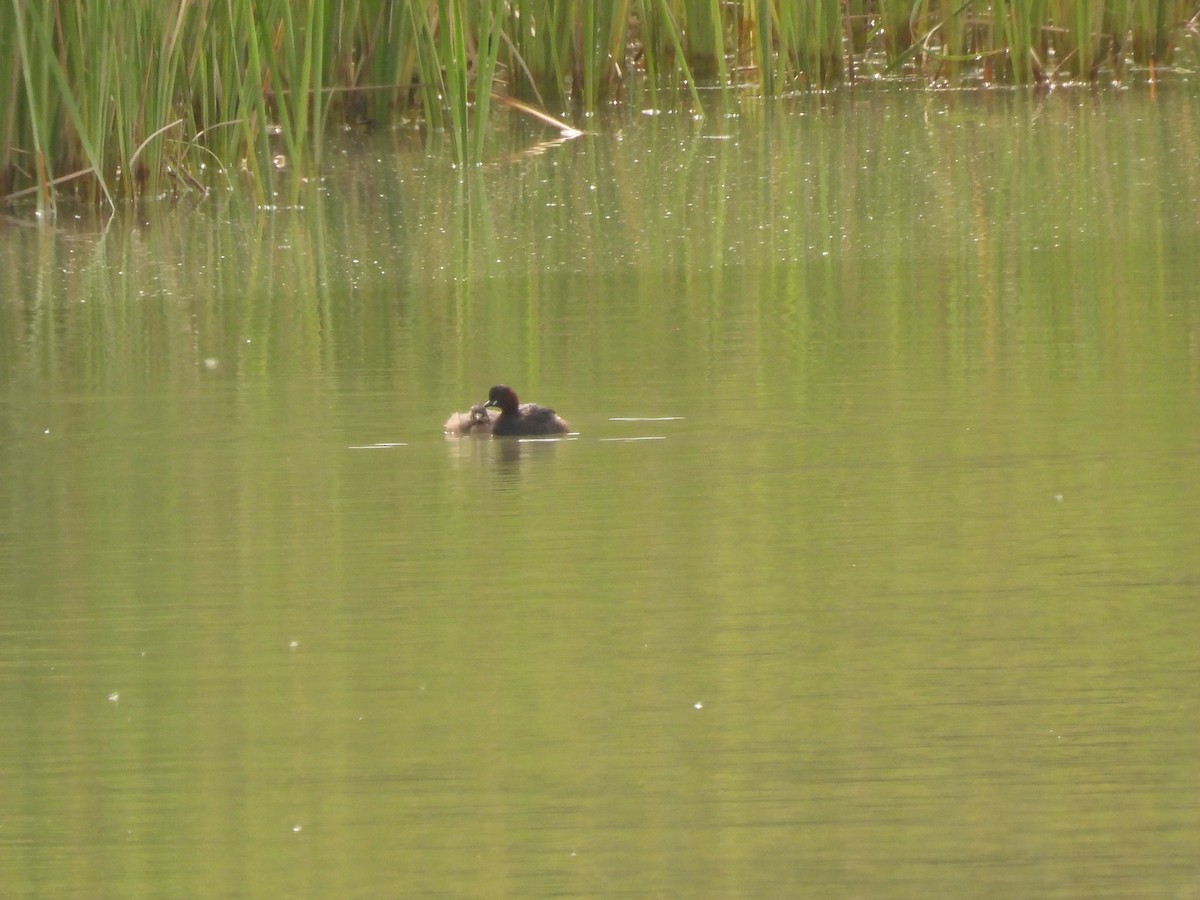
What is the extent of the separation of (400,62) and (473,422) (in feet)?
30.0

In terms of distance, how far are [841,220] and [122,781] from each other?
24.3ft

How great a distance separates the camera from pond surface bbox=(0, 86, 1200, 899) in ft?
11.2

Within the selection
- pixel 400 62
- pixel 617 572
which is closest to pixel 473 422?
pixel 617 572

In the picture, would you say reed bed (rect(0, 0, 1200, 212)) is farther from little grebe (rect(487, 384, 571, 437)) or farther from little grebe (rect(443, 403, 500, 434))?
little grebe (rect(487, 384, 571, 437))

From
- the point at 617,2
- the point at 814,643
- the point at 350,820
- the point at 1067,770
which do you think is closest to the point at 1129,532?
the point at 814,643

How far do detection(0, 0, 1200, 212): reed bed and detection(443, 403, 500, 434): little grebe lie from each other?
465 centimetres

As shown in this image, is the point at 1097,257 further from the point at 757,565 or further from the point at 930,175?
the point at 757,565

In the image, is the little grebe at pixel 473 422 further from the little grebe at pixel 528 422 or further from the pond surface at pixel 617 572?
the pond surface at pixel 617 572

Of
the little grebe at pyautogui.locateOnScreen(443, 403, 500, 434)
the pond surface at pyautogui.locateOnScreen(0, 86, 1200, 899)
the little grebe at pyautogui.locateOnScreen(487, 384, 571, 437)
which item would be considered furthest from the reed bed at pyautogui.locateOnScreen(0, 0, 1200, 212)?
the little grebe at pyautogui.locateOnScreen(487, 384, 571, 437)

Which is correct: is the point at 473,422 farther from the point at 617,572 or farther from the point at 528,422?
the point at 617,572

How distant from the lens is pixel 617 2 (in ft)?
52.7

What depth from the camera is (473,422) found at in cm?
666

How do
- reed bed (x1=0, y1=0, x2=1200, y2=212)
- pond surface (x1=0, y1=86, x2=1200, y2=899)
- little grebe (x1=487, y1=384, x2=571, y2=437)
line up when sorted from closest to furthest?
pond surface (x1=0, y1=86, x2=1200, y2=899) → little grebe (x1=487, y1=384, x2=571, y2=437) → reed bed (x1=0, y1=0, x2=1200, y2=212)

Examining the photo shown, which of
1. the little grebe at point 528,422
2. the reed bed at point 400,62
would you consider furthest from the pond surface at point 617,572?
the reed bed at point 400,62
